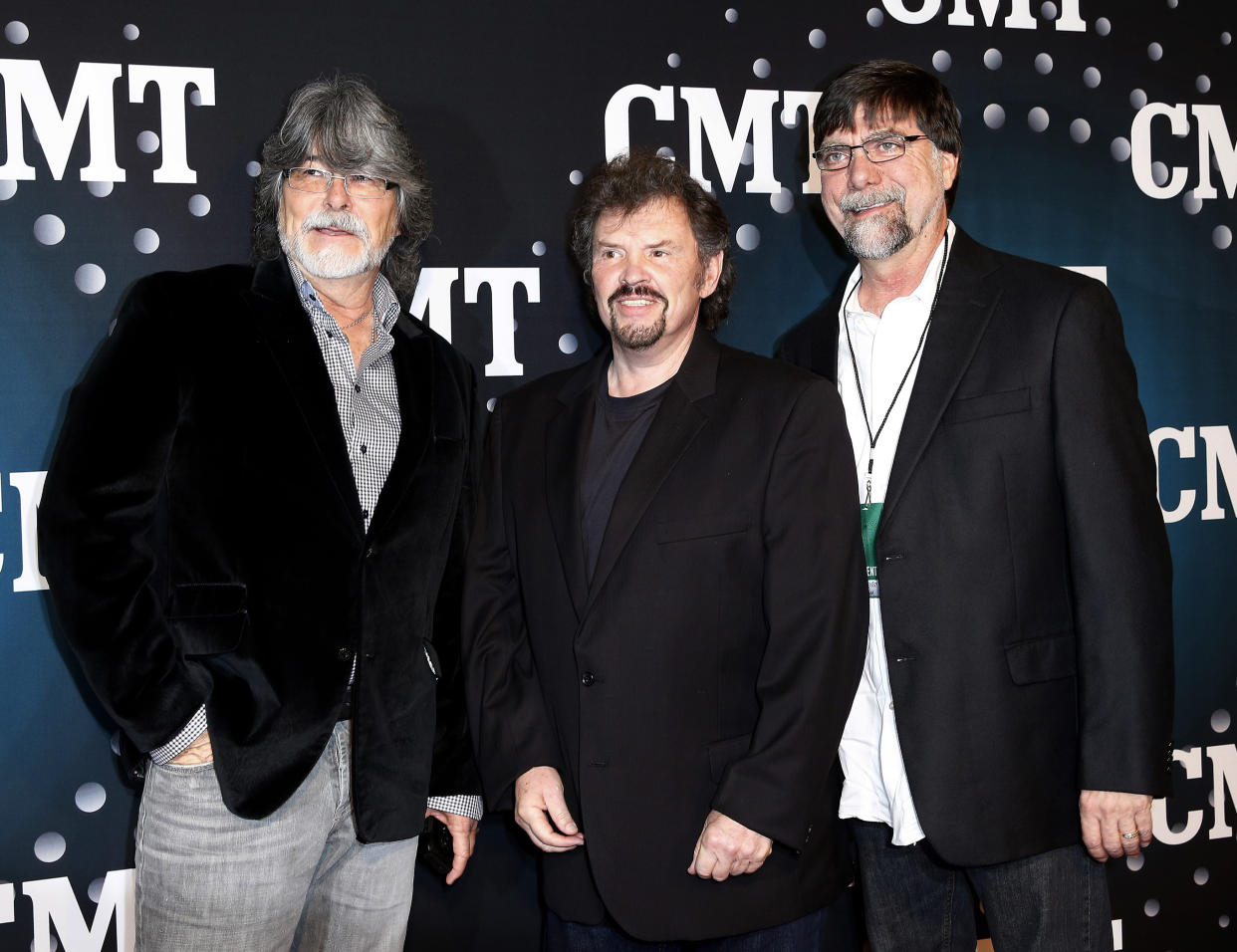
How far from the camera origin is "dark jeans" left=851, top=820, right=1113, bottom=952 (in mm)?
2033

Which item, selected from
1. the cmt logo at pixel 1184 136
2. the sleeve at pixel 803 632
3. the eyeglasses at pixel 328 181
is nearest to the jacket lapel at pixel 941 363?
the sleeve at pixel 803 632

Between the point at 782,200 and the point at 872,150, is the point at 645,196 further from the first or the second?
the point at 782,200

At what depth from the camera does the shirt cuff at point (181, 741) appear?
1.93 m

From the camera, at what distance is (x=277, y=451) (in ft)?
6.54

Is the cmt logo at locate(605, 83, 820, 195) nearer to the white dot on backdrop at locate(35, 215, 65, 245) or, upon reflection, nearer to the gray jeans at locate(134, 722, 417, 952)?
the white dot on backdrop at locate(35, 215, 65, 245)

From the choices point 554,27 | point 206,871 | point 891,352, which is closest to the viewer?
point 206,871

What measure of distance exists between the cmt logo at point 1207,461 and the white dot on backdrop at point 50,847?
2807 mm

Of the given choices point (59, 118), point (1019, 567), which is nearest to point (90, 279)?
point (59, 118)

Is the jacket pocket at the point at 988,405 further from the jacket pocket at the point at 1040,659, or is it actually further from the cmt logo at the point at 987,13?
the cmt logo at the point at 987,13

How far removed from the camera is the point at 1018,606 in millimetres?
2021

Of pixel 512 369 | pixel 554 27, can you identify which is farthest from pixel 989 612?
pixel 554 27

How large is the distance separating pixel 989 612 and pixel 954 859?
441 mm

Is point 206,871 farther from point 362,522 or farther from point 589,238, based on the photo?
point 589,238

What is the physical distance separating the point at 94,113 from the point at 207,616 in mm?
→ 1191
